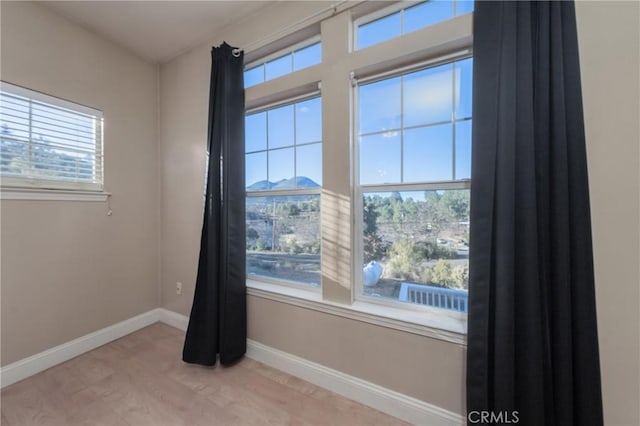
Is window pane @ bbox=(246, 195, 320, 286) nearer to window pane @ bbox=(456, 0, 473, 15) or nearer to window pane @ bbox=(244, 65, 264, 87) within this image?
window pane @ bbox=(244, 65, 264, 87)

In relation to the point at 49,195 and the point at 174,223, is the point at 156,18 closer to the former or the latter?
the point at 49,195

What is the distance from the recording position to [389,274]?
168cm

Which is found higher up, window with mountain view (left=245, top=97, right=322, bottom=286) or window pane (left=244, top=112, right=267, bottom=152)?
window pane (left=244, top=112, right=267, bottom=152)

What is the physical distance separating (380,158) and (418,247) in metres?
Answer: 0.62

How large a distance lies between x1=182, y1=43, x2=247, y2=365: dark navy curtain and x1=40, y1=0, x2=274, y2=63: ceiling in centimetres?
Answer: 29

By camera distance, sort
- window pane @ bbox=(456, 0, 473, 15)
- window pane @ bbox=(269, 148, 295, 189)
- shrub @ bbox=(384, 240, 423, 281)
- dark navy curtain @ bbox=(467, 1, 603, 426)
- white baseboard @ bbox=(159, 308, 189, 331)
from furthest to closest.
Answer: white baseboard @ bbox=(159, 308, 189, 331)
window pane @ bbox=(269, 148, 295, 189)
shrub @ bbox=(384, 240, 423, 281)
window pane @ bbox=(456, 0, 473, 15)
dark navy curtain @ bbox=(467, 1, 603, 426)

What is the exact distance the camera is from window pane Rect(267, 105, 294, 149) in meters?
2.04

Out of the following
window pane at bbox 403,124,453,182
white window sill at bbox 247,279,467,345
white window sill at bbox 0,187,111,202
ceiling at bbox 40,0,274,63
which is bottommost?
white window sill at bbox 247,279,467,345

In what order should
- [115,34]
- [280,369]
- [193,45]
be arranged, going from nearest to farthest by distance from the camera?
[280,369] → [115,34] → [193,45]

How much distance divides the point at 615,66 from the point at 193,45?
303cm

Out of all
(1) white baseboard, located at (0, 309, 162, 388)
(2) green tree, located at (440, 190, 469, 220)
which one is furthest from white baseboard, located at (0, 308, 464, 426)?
(2) green tree, located at (440, 190, 469, 220)

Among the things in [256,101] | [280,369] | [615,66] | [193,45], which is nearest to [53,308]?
[280,369]

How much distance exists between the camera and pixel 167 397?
166 centimetres

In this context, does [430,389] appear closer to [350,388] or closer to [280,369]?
[350,388]
